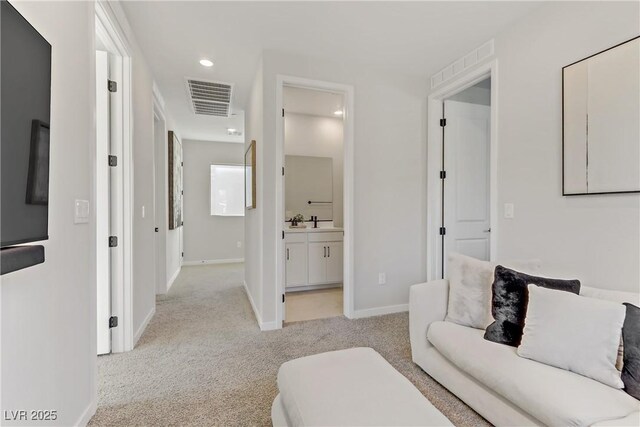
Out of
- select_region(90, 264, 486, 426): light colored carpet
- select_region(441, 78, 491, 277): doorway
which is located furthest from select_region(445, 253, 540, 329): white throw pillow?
select_region(441, 78, 491, 277): doorway

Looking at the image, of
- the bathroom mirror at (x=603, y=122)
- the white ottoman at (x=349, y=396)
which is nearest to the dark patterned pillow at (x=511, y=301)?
the bathroom mirror at (x=603, y=122)

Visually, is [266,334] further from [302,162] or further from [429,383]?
[302,162]

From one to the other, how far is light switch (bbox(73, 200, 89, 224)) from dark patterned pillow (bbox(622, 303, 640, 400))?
263cm

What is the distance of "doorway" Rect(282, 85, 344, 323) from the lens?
3934mm

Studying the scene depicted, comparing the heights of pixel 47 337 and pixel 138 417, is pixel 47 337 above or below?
above

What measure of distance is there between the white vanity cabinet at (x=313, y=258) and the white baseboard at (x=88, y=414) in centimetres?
246

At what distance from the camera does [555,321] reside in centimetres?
142

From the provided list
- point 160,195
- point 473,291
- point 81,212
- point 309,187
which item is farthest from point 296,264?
point 81,212

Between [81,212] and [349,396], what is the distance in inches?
61.5

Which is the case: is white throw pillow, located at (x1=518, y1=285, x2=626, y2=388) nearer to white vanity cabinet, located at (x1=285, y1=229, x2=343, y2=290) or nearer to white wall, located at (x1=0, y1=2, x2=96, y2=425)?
white wall, located at (x1=0, y1=2, x2=96, y2=425)

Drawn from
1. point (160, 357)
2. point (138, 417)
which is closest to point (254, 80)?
point (160, 357)

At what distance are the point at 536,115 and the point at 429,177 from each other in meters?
1.17

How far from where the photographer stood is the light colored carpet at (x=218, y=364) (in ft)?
5.24

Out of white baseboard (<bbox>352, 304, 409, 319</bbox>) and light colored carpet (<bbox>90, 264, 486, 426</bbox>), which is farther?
white baseboard (<bbox>352, 304, 409, 319</bbox>)
